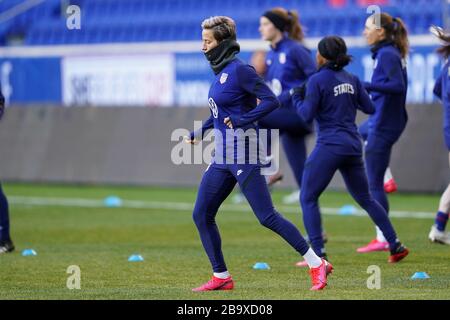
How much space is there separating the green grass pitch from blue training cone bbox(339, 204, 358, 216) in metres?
0.37

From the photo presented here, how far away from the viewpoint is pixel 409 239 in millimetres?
12938

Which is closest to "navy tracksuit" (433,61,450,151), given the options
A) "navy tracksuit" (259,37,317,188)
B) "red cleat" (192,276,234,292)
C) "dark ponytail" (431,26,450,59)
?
"dark ponytail" (431,26,450,59)

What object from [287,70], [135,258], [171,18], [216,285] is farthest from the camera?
[171,18]

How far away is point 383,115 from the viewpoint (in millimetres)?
11844

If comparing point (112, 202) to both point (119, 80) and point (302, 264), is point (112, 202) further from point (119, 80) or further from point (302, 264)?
point (302, 264)

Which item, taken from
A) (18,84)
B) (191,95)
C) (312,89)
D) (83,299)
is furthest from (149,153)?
(83,299)

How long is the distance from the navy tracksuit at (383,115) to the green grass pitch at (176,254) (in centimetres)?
88

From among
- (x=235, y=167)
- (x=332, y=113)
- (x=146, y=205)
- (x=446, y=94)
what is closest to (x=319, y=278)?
(x=235, y=167)

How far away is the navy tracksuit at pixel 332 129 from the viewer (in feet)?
34.1

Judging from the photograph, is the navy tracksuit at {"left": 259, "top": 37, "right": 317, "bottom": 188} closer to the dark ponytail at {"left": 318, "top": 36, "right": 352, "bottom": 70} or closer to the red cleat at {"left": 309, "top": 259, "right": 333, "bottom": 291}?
the dark ponytail at {"left": 318, "top": 36, "right": 352, "bottom": 70}

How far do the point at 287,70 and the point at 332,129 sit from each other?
2.46 metres

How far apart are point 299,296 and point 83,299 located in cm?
165

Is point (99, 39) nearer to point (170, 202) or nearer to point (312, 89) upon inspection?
point (170, 202)
